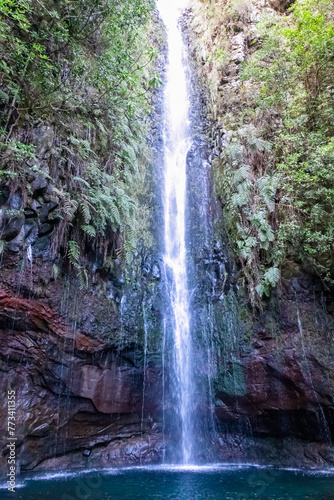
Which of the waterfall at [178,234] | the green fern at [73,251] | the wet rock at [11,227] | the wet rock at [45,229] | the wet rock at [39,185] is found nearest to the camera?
the wet rock at [11,227]

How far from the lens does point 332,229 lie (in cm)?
803

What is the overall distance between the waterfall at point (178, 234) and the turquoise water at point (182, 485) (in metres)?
1.58

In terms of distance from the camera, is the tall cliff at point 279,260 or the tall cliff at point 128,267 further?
the tall cliff at point 279,260

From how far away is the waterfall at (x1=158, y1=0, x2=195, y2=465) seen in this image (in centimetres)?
884

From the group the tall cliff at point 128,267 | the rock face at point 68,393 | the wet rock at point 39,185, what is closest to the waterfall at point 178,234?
the tall cliff at point 128,267

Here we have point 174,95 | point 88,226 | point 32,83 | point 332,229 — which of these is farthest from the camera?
point 174,95

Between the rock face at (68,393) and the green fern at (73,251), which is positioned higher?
the green fern at (73,251)

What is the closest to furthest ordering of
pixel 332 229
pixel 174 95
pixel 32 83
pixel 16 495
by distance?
1. pixel 16 495
2. pixel 32 83
3. pixel 332 229
4. pixel 174 95

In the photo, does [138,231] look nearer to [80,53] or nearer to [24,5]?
[80,53]

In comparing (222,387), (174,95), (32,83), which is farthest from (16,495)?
(174,95)

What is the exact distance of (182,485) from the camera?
625cm

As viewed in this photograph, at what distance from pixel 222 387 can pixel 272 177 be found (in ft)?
20.4

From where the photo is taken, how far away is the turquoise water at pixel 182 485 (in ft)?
18.1

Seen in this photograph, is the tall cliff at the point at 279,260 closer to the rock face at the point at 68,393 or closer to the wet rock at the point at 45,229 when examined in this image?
the rock face at the point at 68,393
